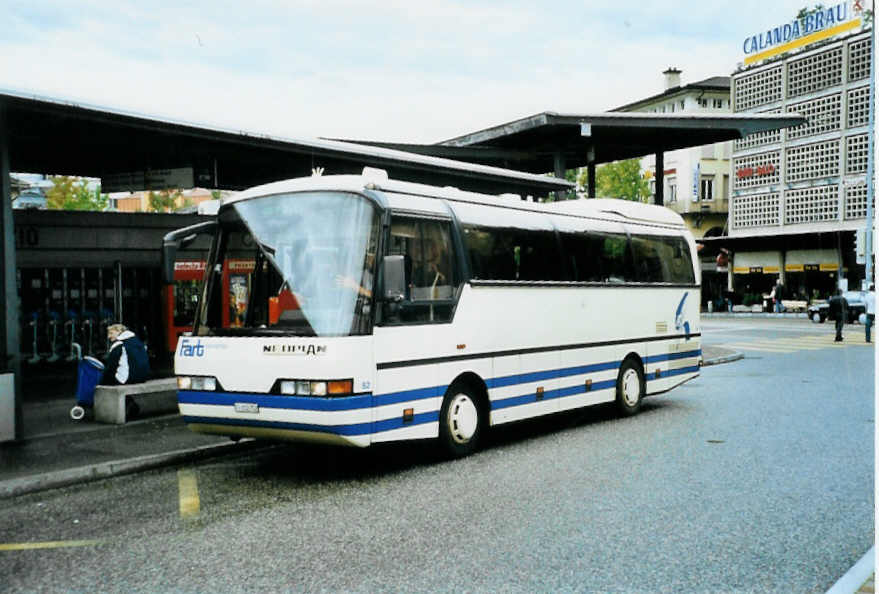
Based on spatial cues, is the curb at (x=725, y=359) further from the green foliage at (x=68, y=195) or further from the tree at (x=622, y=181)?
the tree at (x=622, y=181)

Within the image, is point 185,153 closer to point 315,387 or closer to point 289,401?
point 289,401

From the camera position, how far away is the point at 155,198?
6506 centimetres

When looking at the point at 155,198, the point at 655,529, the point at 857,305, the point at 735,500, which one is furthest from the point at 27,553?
the point at 155,198

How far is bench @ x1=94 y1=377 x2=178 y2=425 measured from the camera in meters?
11.9

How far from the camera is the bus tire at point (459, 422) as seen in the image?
9766 mm

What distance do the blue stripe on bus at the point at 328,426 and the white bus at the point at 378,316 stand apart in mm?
13

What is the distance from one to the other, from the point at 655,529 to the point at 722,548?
601 millimetres

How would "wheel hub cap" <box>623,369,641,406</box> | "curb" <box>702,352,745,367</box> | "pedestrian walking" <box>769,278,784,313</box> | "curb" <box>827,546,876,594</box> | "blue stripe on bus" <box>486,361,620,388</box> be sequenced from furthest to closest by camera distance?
"pedestrian walking" <box>769,278,784,313</box> → "curb" <box>702,352,745,367</box> → "wheel hub cap" <box>623,369,641,406</box> → "blue stripe on bus" <box>486,361,620,388</box> → "curb" <box>827,546,876,594</box>

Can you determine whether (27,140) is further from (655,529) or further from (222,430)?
(655,529)

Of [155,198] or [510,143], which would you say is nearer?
[510,143]

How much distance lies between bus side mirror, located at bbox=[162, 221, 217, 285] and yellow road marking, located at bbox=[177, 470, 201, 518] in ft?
6.53

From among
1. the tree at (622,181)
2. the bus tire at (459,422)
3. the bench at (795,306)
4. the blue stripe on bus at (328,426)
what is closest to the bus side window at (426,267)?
the bus tire at (459,422)

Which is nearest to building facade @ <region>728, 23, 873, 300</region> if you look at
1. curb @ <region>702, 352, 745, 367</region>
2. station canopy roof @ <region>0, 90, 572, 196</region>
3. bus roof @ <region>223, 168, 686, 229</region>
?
curb @ <region>702, 352, 745, 367</region>

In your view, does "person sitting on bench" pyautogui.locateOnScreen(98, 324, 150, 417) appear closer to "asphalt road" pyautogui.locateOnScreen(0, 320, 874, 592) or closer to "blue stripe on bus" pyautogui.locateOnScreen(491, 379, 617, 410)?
"asphalt road" pyautogui.locateOnScreen(0, 320, 874, 592)
